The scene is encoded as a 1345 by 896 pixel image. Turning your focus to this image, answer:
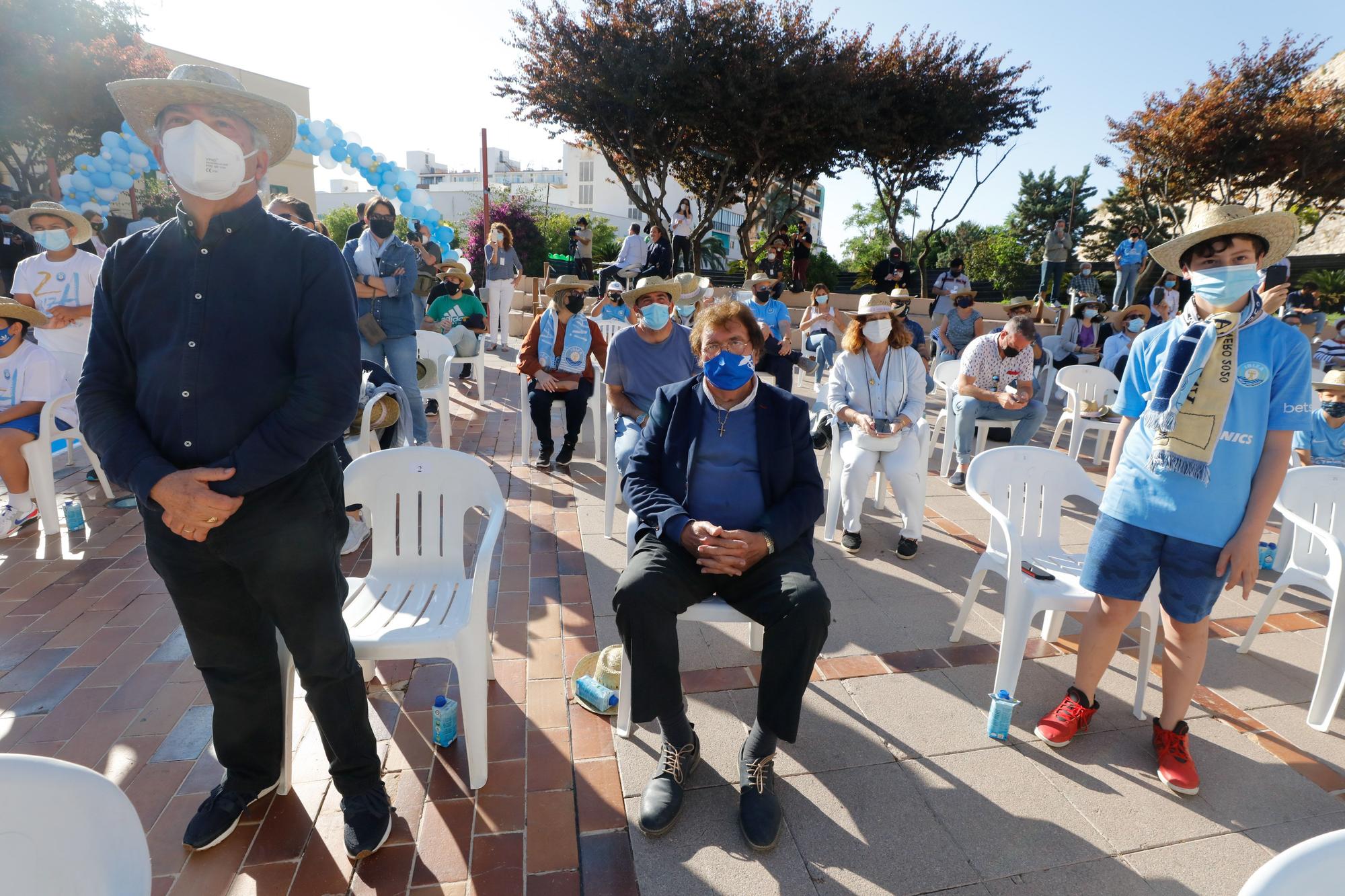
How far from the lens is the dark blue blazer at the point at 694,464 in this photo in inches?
94.9

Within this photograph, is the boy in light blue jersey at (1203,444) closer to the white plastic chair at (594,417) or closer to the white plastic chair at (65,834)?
the white plastic chair at (65,834)

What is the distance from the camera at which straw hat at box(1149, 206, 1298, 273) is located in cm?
204

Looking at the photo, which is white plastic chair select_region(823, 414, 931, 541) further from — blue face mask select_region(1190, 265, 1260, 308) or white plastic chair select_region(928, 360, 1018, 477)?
blue face mask select_region(1190, 265, 1260, 308)

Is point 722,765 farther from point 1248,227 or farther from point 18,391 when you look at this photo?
point 18,391

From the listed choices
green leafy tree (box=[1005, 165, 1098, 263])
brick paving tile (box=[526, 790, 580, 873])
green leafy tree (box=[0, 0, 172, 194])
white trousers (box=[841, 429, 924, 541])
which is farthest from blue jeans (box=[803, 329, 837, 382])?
green leafy tree (box=[1005, 165, 1098, 263])

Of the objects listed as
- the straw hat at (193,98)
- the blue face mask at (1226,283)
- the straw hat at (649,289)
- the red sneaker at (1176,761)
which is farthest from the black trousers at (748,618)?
the straw hat at (649,289)

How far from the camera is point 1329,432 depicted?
412 centimetres

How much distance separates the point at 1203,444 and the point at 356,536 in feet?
13.4

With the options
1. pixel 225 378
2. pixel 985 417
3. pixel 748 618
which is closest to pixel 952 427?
pixel 985 417

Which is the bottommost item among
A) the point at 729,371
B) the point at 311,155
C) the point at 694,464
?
the point at 694,464

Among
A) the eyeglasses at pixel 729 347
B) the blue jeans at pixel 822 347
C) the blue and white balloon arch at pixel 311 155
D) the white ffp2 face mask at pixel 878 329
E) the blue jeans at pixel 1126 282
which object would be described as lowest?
the blue jeans at pixel 822 347

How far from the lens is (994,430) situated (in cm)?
652

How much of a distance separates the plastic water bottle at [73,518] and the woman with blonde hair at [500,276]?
654 centimetres

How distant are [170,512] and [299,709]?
4.13ft
